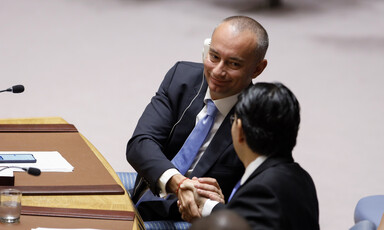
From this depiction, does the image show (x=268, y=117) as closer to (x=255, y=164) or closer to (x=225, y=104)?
(x=255, y=164)

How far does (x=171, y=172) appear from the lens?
10.6 ft

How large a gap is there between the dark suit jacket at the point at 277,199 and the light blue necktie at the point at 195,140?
3.29 feet

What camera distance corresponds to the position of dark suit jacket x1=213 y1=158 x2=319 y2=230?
86.5 inches

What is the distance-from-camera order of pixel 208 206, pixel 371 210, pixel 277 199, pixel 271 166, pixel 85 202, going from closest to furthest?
pixel 277 199
pixel 271 166
pixel 85 202
pixel 208 206
pixel 371 210

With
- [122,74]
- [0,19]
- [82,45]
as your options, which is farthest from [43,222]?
[0,19]

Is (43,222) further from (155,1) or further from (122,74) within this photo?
(155,1)

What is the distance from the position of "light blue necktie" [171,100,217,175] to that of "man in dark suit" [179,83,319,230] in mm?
962

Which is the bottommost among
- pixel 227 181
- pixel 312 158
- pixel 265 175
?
pixel 312 158

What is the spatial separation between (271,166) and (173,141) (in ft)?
3.95

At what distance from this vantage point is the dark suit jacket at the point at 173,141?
130 inches

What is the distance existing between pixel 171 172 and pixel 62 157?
47 centimetres

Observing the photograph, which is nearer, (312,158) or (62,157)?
(62,157)

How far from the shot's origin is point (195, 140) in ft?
11.1

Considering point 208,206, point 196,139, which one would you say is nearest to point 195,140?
point 196,139
